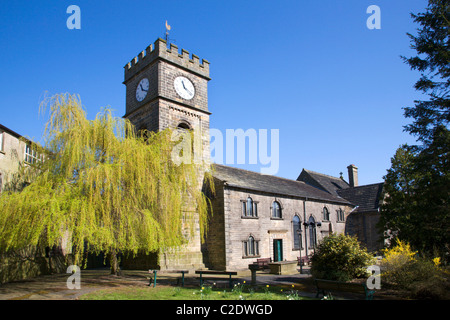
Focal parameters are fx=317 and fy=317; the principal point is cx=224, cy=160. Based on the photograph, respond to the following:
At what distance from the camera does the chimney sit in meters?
41.0

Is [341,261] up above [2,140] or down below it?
below

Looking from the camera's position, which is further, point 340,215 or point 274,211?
point 340,215

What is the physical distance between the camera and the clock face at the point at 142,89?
2145 cm

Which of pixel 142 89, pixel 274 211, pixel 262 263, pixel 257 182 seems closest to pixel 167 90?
pixel 142 89

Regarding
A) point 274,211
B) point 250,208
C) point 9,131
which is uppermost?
point 9,131

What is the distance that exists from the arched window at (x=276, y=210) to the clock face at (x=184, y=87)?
35.5 ft

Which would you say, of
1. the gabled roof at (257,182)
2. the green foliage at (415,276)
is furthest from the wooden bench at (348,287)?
the gabled roof at (257,182)

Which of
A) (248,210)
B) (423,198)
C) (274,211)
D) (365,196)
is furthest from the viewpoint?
(365,196)

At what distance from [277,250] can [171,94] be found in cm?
1438

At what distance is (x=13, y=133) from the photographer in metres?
15.0

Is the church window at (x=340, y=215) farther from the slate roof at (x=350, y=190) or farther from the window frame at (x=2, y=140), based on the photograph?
the window frame at (x=2, y=140)

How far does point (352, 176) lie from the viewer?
1617 inches

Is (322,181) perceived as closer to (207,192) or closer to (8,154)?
(207,192)

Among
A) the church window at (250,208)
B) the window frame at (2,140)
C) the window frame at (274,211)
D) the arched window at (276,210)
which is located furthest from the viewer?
the arched window at (276,210)
